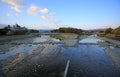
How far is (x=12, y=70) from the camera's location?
500 inches

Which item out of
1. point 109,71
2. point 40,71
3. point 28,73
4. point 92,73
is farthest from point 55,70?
point 109,71

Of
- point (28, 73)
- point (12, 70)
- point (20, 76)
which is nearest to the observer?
point (20, 76)

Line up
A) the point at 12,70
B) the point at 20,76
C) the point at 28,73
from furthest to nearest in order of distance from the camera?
the point at 12,70 < the point at 28,73 < the point at 20,76

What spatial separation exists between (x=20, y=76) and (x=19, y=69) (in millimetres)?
1958

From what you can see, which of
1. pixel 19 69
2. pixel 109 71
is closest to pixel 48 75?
pixel 19 69

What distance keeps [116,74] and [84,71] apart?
2632 mm

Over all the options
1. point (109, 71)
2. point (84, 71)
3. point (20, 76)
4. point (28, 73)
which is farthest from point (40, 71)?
point (109, 71)

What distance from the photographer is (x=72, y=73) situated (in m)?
12.1

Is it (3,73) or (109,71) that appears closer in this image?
(3,73)

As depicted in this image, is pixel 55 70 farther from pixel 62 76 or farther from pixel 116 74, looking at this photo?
pixel 116 74

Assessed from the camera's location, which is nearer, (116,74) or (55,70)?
(116,74)

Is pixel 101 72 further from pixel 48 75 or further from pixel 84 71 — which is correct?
pixel 48 75

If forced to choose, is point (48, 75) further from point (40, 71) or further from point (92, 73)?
point (92, 73)

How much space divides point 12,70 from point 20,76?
6.21 feet
